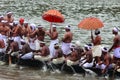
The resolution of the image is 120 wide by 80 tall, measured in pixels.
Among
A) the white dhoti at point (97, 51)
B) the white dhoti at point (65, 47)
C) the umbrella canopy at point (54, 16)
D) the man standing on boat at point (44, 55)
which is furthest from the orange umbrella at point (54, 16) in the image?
the white dhoti at point (97, 51)

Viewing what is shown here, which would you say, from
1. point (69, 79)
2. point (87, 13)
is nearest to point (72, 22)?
point (87, 13)

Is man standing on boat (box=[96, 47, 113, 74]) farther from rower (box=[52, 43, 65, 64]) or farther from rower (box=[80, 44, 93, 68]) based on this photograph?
rower (box=[52, 43, 65, 64])

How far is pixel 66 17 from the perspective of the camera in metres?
42.7

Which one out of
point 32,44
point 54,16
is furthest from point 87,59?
point 32,44

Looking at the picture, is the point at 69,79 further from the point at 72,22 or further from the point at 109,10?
the point at 109,10

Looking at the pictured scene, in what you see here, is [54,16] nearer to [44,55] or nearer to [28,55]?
[44,55]

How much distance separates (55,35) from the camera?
64.8ft

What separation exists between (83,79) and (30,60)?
3.29 metres

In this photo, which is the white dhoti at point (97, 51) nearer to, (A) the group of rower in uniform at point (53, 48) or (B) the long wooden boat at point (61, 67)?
(A) the group of rower in uniform at point (53, 48)

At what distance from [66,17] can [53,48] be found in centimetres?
2307

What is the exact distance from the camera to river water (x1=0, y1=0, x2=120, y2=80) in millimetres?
19328

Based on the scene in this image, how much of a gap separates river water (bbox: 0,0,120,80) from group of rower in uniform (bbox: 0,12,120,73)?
0.80 metres

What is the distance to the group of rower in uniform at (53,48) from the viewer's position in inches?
714

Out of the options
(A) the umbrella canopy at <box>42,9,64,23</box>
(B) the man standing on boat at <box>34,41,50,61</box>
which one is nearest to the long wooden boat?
(B) the man standing on boat at <box>34,41,50,61</box>
